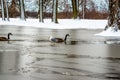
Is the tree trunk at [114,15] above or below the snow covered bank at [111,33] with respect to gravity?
above

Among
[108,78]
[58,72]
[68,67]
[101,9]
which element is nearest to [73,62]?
[68,67]

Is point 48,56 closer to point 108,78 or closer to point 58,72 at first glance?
point 58,72

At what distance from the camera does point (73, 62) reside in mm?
13891

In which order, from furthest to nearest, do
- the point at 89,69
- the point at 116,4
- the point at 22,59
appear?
1. the point at 116,4
2. the point at 22,59
3. the point at 89,69

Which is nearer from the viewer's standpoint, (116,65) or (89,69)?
(89,69)

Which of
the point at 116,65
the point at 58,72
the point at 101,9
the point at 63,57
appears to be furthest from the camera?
the point at 101,9

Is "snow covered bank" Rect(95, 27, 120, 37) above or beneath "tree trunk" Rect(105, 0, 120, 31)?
beneath

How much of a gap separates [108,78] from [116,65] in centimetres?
283

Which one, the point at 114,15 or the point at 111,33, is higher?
the point at 114,15

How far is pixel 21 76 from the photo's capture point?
10523 mm

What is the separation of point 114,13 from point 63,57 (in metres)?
17.2

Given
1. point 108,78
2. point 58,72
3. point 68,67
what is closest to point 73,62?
point 68,67

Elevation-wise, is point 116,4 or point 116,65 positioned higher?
point 116,4

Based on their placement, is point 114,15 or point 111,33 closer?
point 111,33
